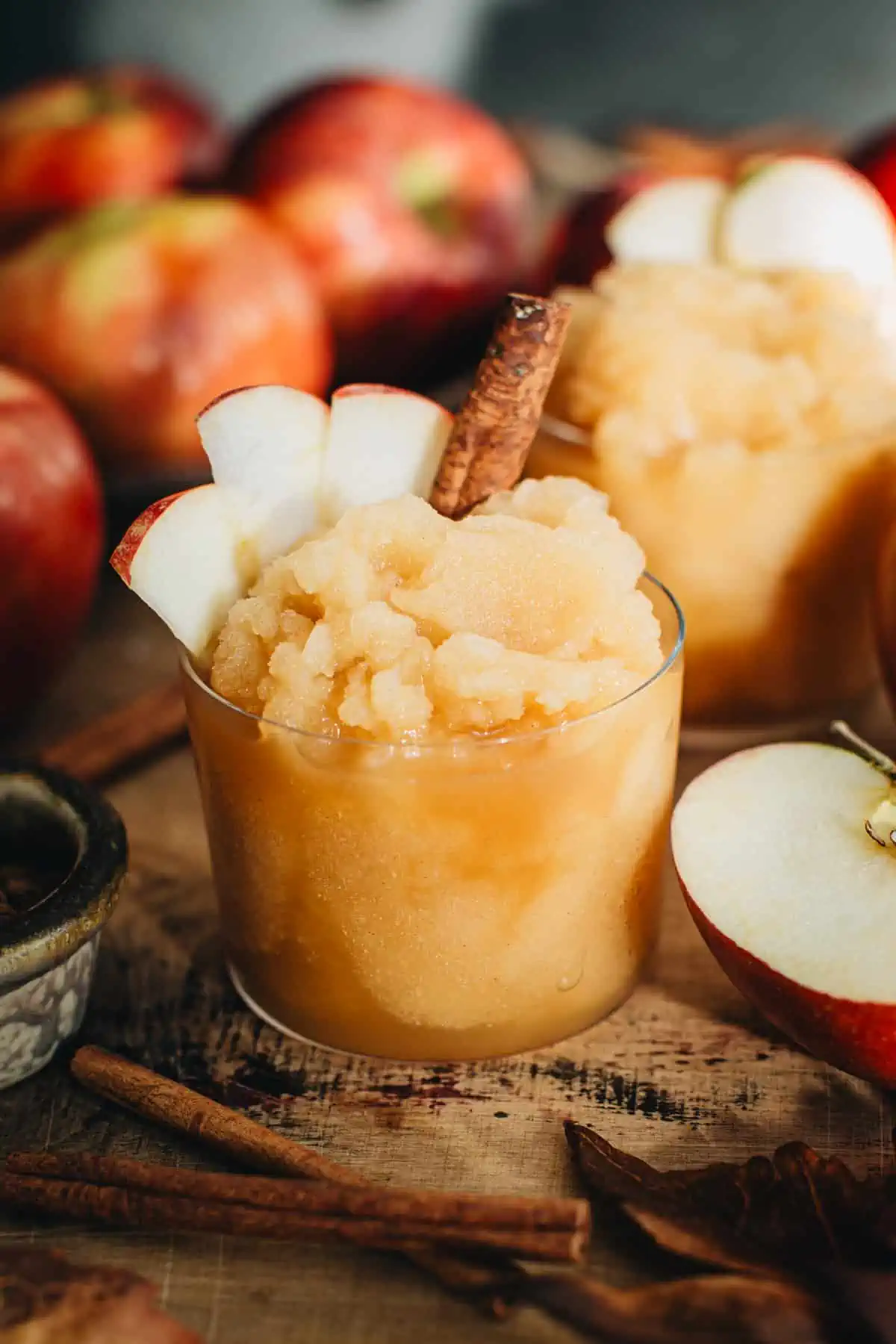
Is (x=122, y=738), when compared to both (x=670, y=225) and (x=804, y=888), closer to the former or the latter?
(x=804, y=888)

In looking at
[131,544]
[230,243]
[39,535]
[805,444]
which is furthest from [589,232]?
[131,544]

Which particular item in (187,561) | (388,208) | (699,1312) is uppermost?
(187,561)

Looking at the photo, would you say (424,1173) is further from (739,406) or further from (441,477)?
(739,406)

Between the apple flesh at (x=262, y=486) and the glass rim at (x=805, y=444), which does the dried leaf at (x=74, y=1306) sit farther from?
the glass rim at (x=805, y=444)

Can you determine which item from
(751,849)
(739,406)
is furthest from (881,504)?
(751,849)

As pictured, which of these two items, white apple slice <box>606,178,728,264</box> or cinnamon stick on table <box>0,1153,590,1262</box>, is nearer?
cinnamon stick on table <box>0,1153,590,1262</box>

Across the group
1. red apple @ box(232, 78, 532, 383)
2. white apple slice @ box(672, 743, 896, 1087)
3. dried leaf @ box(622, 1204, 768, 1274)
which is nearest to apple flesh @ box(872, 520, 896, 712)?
white apple slice @ box(672, 743, 896, 1087)

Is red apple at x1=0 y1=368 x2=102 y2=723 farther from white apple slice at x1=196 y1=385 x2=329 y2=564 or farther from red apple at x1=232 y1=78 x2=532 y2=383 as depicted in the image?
red apple at x1=232 y1=78 x2=532 y2=383

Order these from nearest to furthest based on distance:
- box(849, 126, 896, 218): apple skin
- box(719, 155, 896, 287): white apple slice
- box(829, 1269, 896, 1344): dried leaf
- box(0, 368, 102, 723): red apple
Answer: box(829, 1269, 896, 1344): dried leaf
box(0, 368, 102, 723): red apple
box(719, 155, 896, 287): white apple slice
box(849, 126, 896, 218): apple skin
